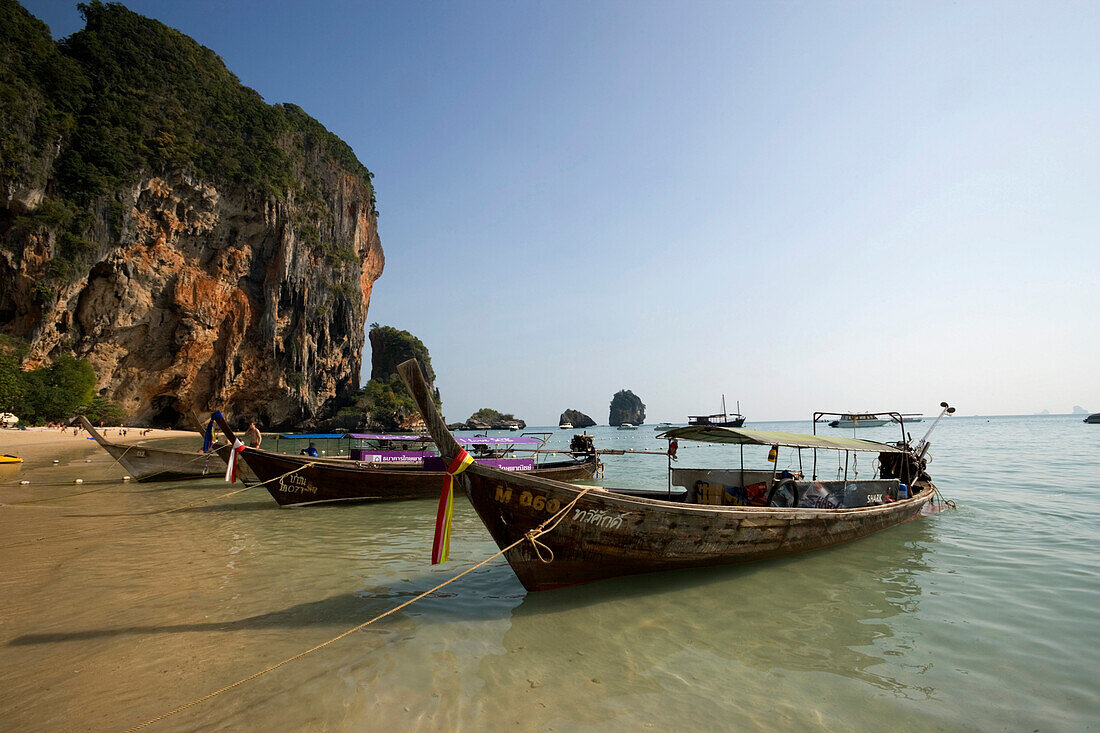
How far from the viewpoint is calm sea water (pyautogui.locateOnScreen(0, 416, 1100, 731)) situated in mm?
3469

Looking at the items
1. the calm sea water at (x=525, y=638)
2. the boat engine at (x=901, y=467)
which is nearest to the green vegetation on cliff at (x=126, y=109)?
the calm sea water at (x=525, y=638)

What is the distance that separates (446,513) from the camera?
4.82m

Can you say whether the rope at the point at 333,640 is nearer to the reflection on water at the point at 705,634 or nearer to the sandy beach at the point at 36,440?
the reflection on water at the point at 705,634

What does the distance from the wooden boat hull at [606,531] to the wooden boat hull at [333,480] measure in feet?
18.3

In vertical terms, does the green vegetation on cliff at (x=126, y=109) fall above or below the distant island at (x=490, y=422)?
above

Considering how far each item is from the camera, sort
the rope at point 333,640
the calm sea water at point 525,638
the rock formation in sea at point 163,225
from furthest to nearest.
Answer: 1. the rock formation in sea at point 163,225
2. the calm sea water at point 525,638
3. the rope at point 333,640

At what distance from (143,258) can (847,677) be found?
140 feet

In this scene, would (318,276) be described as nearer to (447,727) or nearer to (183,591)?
(183,591)

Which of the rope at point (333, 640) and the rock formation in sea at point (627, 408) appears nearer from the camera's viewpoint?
the rope at point (333, 640)

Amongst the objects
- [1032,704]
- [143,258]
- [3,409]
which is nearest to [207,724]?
[1032,704]

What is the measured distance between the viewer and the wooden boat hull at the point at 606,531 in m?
5.10

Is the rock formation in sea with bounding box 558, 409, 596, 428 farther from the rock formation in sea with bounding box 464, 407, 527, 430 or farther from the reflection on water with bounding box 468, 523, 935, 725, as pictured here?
the reflection on water with bounding box 468, 523, 935, 725

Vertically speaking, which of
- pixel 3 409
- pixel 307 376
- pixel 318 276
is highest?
pixel 318 276

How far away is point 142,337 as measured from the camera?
3503 centimetres
